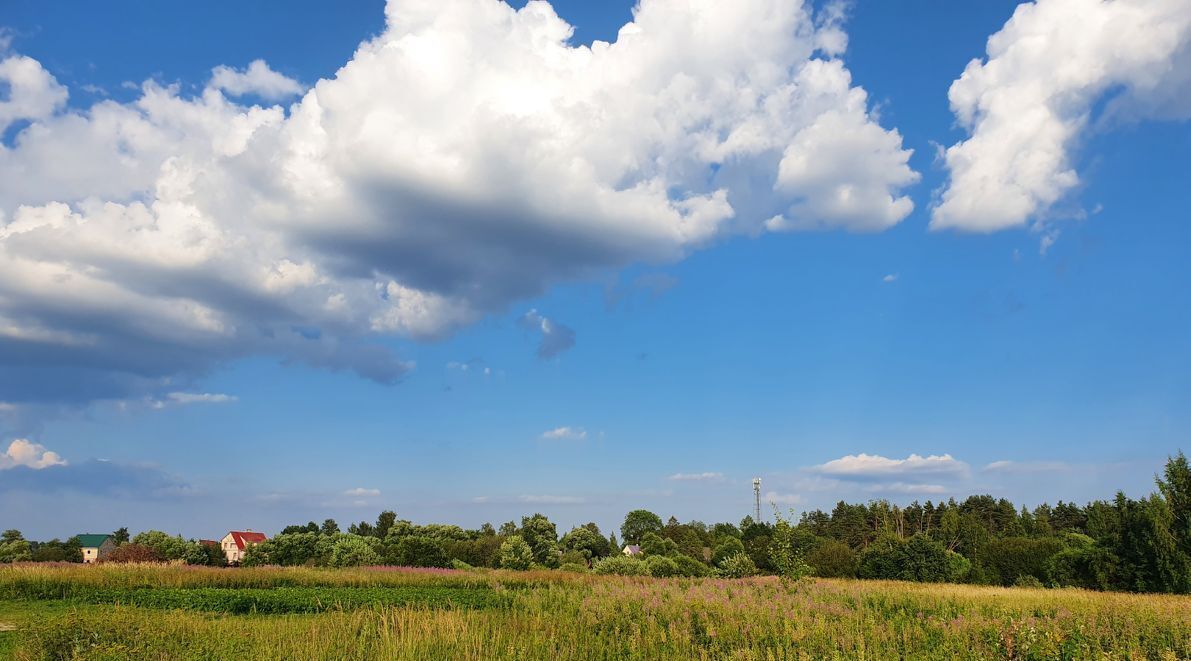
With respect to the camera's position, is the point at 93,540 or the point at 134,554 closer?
the point at 134,554

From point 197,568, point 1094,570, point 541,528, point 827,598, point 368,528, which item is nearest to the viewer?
point 827,598

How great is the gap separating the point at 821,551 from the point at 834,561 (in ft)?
4.47

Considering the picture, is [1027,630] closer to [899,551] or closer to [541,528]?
[899,551]

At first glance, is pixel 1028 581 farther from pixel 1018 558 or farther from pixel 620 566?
pixel 620 566

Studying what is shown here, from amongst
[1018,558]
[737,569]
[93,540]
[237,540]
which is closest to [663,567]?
[737,569]

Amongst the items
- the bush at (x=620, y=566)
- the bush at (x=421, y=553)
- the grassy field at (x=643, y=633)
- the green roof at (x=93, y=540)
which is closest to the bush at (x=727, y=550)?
the bush at (x=620, y=566)

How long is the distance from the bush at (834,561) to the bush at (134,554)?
3937 centimetres

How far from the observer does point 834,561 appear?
45906 mm

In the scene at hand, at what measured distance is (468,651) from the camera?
8484 millimetres

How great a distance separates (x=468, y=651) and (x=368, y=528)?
255 feet

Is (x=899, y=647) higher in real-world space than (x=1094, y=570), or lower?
higher

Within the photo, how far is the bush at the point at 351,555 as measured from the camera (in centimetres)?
4000

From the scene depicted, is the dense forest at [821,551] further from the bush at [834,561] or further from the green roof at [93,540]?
the green roof at [93,540]

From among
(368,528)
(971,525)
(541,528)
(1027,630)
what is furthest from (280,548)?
(971,525)
